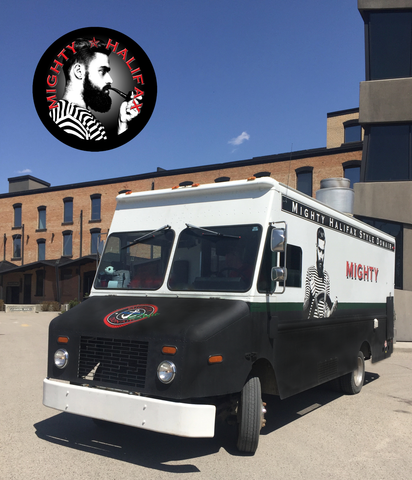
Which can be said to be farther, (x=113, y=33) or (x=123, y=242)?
(x=113, y=33)

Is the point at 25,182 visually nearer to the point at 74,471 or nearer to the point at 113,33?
the point at 113,33

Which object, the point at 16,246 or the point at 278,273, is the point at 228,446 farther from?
the point at 16,246

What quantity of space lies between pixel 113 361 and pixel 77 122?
7.11m

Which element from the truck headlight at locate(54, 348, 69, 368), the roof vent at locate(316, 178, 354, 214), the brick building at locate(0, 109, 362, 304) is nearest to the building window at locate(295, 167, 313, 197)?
the brick building at locate(0, 109, 362, 304)

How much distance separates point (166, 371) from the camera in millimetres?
4934

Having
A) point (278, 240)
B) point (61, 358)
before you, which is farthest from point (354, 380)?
point (61, 358)

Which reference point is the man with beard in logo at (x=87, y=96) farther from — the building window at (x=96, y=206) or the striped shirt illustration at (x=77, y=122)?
the building window at (x=96, y=206)

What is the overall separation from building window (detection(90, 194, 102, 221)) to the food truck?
1372 inches

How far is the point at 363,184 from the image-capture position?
61.3 feet

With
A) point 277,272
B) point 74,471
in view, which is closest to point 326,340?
point 277,272

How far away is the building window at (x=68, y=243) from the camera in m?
42.1

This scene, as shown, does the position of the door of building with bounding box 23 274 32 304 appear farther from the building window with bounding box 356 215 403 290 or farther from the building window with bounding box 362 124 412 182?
the building window with bounding box 356 215 403 290

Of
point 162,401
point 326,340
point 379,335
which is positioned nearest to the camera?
point 162,401

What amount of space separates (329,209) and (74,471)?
4938 mm
